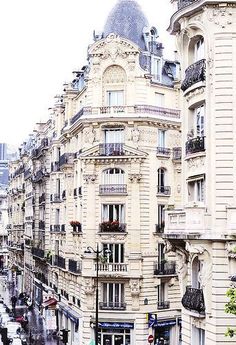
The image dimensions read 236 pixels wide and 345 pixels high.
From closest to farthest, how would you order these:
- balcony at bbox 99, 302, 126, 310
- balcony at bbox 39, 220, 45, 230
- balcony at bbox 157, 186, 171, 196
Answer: balcony at bbox 99, 302, 126, 310 → balcony at bbox 157, 186, 171, 196 → balcony at bbox 39, 220, 45, 230

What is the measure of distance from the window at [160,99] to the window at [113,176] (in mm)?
5715

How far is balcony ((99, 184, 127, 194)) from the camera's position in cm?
4988

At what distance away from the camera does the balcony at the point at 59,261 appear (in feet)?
189

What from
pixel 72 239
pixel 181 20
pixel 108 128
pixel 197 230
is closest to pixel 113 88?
pixel 108 128

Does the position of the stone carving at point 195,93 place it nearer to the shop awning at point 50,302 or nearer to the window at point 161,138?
the window at point 161,138

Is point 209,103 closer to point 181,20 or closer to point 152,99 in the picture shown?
point 181,20

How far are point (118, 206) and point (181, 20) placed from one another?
21717 millimetres

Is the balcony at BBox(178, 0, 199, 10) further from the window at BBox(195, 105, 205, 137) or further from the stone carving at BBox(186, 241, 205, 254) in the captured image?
the stone carving at BBox(186, 241, 205, 254)

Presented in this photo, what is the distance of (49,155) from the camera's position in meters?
71.7

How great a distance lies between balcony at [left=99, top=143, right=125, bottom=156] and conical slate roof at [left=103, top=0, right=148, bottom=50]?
8.09m

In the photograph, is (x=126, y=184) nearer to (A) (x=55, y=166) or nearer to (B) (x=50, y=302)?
(A) (x=55, y=166)

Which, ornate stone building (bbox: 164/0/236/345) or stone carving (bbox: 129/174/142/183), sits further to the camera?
stone carving (bbox: 129/174/142/183)

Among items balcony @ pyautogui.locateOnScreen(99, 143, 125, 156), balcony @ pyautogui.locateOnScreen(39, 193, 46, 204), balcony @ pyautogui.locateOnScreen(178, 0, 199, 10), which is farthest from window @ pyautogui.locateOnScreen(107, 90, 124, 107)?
balcony @ pyautogui.locateOnScreen(39, 193, 46, 204)

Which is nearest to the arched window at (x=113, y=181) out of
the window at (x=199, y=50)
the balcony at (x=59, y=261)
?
the balcony at (x=59, y=261)
